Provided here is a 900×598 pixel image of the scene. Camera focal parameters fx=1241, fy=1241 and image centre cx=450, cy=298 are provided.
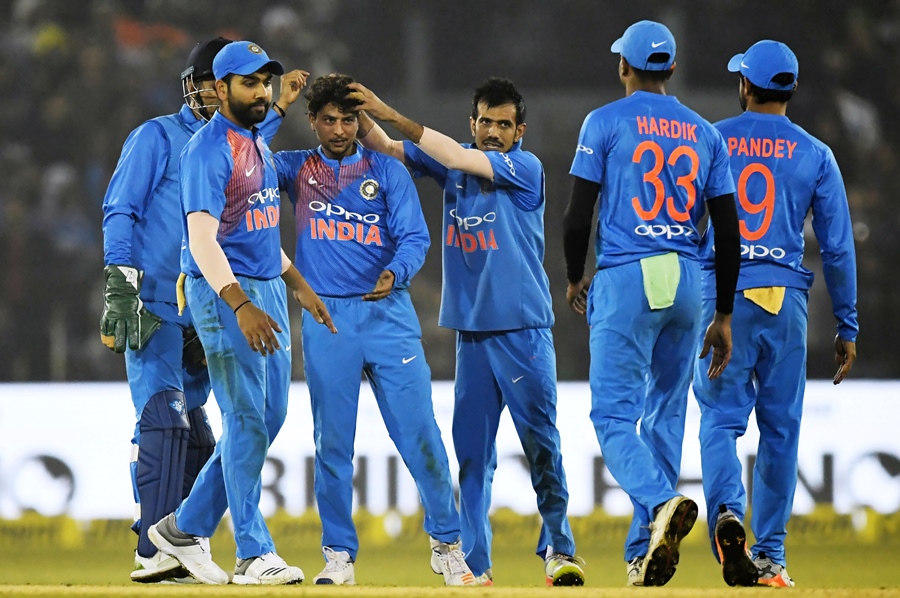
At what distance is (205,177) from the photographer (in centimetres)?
494

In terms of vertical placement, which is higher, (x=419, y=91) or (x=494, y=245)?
(x=419, y=91)

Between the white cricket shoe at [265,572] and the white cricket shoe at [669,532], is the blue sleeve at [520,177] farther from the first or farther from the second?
the white cricket shoe at [265,572]

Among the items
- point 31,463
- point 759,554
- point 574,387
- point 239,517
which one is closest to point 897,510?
point 574,387

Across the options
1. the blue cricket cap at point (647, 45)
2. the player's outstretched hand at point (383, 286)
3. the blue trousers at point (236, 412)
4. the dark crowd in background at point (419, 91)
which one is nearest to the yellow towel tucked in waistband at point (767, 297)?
the blue cricket cap at point (647, 45)

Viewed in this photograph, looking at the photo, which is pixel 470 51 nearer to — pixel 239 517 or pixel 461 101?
pixel 461 101

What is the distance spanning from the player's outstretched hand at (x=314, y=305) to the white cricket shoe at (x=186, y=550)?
103cm

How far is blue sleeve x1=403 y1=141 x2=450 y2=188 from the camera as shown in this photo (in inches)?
232

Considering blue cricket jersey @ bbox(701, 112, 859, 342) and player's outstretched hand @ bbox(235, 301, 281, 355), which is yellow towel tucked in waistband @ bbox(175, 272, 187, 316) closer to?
player's outstretched hand @ bbox(235, 301, 281, 355)

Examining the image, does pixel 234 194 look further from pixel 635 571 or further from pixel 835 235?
pixel 835 235

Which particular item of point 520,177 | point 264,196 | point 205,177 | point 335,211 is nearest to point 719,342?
point 520,177

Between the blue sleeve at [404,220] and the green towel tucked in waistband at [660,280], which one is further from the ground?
the blue sleeve at [404,220]

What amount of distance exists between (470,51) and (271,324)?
7990mm

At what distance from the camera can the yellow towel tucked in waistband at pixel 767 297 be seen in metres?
5.48

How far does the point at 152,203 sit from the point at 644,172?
220 cm
